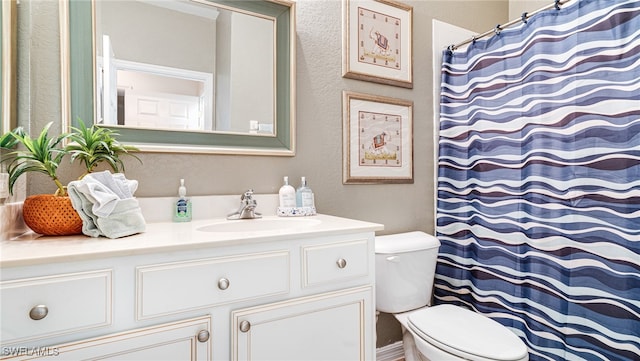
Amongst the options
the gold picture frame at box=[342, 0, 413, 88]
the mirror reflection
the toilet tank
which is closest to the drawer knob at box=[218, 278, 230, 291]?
the mirror reflection

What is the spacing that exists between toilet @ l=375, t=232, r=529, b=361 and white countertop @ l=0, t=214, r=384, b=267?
20.1 inches

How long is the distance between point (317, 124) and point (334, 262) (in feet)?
2.60

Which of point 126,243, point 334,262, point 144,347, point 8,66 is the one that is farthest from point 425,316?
point 8,66

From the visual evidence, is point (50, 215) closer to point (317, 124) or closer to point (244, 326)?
point (244, 326)

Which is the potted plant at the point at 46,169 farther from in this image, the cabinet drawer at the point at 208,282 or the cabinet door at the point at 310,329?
the cabinet door at the point at 310,329

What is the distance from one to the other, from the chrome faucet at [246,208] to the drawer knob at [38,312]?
27.2 inches

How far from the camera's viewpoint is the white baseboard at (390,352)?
71.1 inches

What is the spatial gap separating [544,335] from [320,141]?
1368 mm

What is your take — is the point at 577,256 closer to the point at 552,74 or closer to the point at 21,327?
the point at 552,74

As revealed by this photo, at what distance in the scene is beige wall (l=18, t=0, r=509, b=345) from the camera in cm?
115

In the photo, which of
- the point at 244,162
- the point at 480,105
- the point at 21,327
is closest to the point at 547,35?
the point at 480,105

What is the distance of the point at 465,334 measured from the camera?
1.31 meters

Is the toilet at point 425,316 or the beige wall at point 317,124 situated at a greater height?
the beige wall at point 317,124

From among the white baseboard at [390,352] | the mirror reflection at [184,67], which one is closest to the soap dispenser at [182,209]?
the mirror reflection at [184,67]
